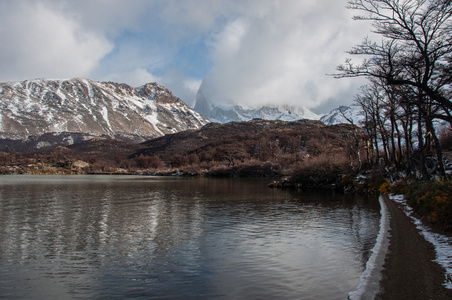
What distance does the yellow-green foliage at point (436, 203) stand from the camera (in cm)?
1491

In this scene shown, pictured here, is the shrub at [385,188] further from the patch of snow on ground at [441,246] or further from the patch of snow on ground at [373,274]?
the patch of snow on ground at [373,274]

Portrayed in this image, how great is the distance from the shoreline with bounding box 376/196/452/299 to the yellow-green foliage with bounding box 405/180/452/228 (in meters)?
1.26

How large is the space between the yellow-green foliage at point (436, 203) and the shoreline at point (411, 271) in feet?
4.13

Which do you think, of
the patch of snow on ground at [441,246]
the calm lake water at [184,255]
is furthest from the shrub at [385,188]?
the patch of snow on ground at [441,246]

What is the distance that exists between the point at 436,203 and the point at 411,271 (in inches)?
305

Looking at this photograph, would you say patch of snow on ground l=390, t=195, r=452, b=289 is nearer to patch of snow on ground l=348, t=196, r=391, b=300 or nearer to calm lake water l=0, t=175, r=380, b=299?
patch of snow on ground l=348, t=196, r=391, b=300

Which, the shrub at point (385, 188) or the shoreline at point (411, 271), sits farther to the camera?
the shrub at point (385, 188)

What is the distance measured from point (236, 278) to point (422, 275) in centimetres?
558

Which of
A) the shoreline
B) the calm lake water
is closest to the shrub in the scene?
the calm lake water

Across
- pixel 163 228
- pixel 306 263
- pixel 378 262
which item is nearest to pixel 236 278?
pixel 306 263

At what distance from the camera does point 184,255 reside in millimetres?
13688

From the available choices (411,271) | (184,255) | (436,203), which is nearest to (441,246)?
(411,271)

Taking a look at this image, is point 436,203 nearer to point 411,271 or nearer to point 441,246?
point 441,246

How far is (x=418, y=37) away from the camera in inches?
608
